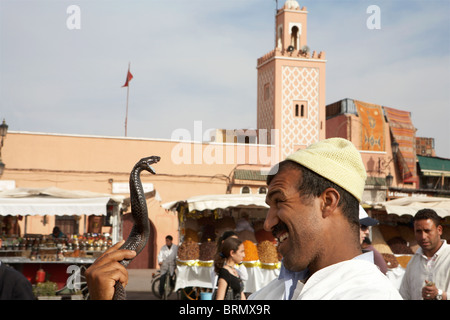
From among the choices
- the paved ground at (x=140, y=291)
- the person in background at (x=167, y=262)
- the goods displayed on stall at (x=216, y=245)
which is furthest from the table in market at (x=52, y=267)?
the goods displayed on stall at (x=216, y=245)

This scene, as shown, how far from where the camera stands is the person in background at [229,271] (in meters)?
5.06

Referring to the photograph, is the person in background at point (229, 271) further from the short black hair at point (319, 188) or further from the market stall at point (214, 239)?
the market stall at point (214, 239)

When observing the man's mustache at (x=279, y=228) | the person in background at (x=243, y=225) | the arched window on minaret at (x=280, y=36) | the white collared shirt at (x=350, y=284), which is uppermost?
the arched window on minaret at (x=280, y=36)

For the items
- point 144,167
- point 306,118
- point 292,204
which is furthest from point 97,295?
point 306,118

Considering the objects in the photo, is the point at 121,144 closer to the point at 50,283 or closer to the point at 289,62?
the point at 289,62

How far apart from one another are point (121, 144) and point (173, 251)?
10.8 m

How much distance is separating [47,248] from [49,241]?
0.28 m

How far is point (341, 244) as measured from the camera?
143 centimetres

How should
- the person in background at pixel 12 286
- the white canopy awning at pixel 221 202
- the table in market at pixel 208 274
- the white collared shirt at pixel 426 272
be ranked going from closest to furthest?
the person in background at pixel 12 286, the white collared shirt at pixel 426 272, the table in market at pixel 208 274, the white canopy awning at pixel 221 202

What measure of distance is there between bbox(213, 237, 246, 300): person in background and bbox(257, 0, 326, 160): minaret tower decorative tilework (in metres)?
19.9

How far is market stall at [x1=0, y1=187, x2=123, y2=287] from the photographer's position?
10336 mm

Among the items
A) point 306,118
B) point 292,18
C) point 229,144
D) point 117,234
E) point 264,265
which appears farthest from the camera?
point 292,18

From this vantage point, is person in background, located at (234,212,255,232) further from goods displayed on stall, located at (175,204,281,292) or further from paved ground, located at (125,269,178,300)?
paved ground, located at (125,269,178,300)

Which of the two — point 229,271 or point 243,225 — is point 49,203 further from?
point 229,271
